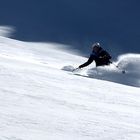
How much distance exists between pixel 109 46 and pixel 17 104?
18.2m

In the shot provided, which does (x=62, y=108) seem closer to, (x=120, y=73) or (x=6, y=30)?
(x=120, y=73)

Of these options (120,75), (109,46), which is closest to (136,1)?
(109,46)

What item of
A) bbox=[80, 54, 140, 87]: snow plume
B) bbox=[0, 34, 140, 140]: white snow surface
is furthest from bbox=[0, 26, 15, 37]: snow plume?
bbox=[0, 34, 140, 140]: white snow surface

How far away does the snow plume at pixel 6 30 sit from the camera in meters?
23.8


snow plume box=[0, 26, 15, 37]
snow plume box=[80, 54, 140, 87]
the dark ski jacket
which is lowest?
snow plume box=[0, 26, 15, 37]

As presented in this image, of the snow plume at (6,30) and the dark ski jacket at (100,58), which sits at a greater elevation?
the dark ski jacket at (100,58)

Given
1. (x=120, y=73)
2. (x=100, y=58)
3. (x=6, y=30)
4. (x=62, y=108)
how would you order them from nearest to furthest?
1. (x=62, y=108)
2. (x=120, y=73)
3. (x=100, y=58)
4. (x=6, y=30)

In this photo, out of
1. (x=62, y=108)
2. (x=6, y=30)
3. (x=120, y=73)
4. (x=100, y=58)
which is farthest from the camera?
(x=6, y=30)

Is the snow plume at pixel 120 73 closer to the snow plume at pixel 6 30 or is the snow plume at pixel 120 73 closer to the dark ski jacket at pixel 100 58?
the dark ski jacket at pixel 100 58

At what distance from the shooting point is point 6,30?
992 inches

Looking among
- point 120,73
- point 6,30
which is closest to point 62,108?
point 120,73

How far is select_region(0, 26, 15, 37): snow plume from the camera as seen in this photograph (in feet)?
78.0

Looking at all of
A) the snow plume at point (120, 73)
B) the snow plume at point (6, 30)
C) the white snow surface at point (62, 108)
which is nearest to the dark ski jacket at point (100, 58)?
the snow plume at point (120, 73)

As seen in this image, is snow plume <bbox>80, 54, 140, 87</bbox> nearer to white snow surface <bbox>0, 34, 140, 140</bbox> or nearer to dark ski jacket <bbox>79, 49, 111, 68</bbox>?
dark ski jacket <bbox>79, 49, 111, 68</bbox>
